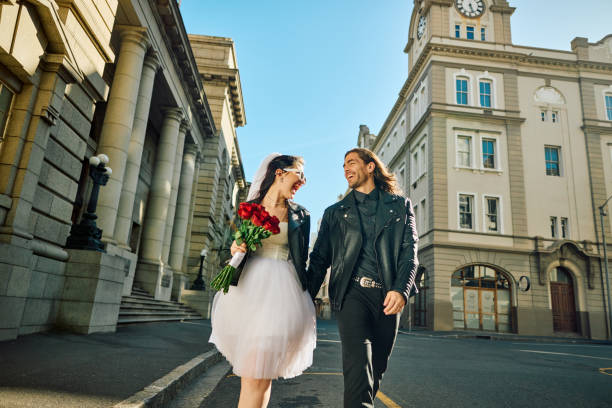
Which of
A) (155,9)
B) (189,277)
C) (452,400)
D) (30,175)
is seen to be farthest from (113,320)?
(189,277)

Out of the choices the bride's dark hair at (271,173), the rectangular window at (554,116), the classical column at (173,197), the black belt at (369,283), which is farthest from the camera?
the rectangular window at (554,116)

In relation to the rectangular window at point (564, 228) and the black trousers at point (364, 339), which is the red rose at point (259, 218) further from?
the rectangular window at point (564, 228)

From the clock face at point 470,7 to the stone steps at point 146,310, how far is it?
2939 cm

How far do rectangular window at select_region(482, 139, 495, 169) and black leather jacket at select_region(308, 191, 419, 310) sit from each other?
27614mm

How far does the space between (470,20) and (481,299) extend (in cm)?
2093

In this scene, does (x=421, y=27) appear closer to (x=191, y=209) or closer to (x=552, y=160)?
(x=552, y=160)

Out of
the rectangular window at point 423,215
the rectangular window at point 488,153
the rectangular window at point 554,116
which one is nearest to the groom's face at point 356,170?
the rectangular window at point 423,215

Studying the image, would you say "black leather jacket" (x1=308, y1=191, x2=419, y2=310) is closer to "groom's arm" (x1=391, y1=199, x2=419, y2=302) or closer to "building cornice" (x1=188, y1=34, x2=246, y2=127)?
"groom's arm" (x1=391, y1=199, x2=419, y2=302)

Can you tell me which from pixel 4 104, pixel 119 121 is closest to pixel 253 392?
pixel 4 104

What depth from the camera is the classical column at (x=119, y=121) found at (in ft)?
42.4

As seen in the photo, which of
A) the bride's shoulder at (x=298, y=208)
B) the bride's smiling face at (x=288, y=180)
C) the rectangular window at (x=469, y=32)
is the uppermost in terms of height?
the rectangular window at (x=469, y=32)

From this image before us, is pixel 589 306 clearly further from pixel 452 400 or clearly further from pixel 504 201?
pixel 452 400

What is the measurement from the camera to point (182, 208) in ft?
76.2

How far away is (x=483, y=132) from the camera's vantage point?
28.8 meters
